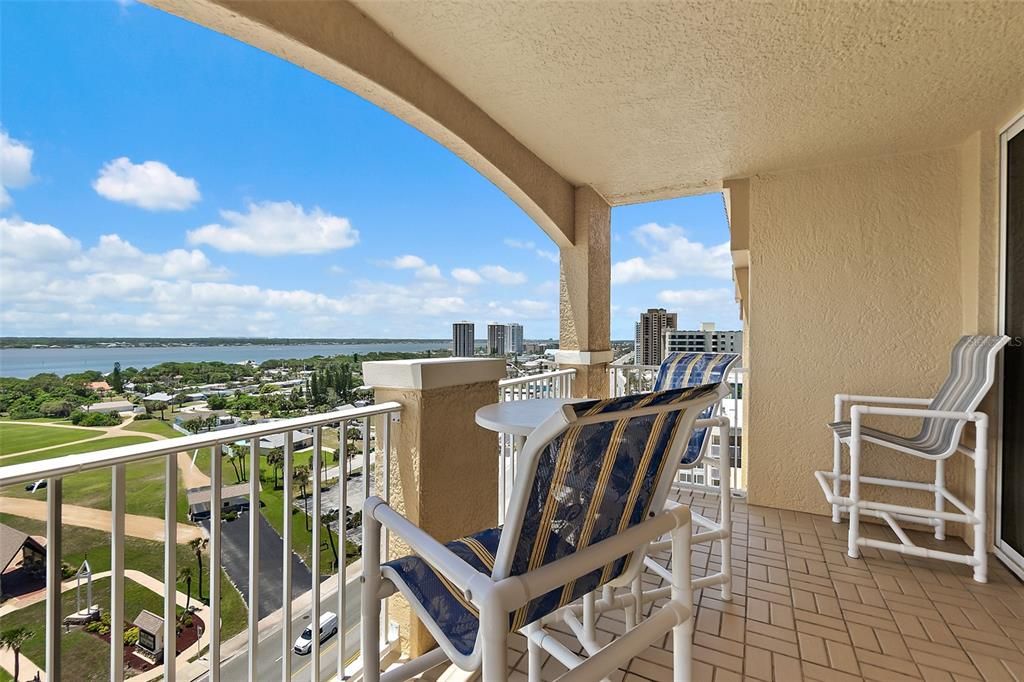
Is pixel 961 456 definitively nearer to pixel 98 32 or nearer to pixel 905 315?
pixel 905 315

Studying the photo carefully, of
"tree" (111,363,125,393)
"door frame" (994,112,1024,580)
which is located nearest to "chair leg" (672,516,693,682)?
"tree" (111,363,125,393)

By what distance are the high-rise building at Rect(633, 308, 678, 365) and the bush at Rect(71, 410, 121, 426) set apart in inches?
166

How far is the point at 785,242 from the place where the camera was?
3.79m

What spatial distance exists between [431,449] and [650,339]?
3910mm

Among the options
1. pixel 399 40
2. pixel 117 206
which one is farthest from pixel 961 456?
pixel 117 206

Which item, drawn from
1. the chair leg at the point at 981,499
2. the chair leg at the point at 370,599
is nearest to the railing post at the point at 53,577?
the chair leg at the point at 370,599

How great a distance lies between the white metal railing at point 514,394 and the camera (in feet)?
9.38

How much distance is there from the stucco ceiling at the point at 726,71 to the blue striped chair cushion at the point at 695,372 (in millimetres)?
1582

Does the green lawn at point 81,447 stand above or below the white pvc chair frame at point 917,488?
above

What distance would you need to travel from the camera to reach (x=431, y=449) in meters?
2.02

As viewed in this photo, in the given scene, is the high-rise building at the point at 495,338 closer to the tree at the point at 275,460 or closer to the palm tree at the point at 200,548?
the tree at the point at 275,460

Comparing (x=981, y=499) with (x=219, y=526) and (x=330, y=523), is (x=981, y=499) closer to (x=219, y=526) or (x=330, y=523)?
(x=330, y=523)

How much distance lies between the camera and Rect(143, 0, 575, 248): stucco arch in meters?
1.70

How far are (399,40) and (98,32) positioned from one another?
799 centimetres
